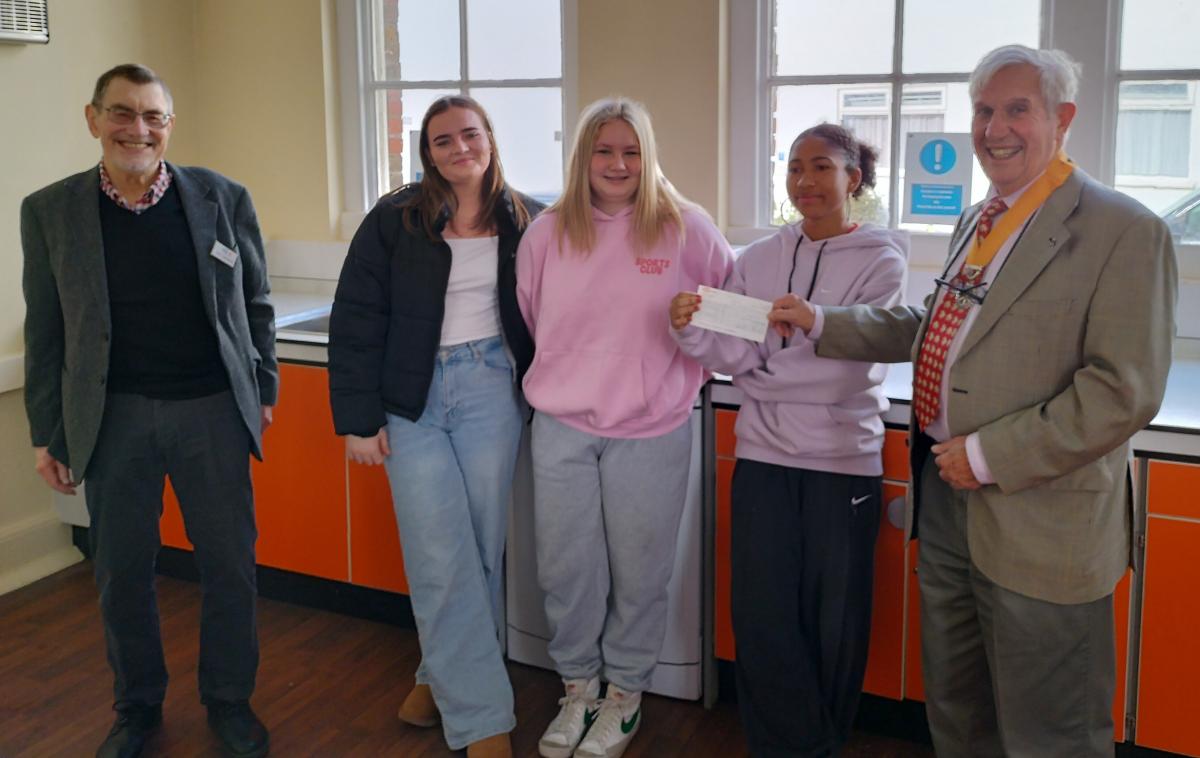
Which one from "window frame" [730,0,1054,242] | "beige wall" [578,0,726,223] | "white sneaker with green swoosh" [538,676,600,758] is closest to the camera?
"white sneaker with green swoosh" [538,676,600,758]

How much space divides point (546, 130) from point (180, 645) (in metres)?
1.90

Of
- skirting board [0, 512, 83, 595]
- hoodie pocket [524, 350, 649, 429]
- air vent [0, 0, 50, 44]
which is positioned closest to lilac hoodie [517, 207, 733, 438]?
hoodie pocket [524, 350, 649, 429]

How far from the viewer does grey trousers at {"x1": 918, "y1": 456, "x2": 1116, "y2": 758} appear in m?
1.79

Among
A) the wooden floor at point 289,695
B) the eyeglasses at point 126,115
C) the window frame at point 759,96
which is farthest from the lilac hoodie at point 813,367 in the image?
the eyeglasses at point 126,115

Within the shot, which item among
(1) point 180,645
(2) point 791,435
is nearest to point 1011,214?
(2) point 791,435

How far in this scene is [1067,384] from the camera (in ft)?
5.71

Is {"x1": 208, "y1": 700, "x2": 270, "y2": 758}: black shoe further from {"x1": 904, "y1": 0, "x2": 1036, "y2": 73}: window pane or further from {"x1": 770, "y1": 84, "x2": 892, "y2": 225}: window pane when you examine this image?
{"x1": 904, "y1": 0, "x2": 1036, "y2": 73}: window pane

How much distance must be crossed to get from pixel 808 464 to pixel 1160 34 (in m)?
1.49

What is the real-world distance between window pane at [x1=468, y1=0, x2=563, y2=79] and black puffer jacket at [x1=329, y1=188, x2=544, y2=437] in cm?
130

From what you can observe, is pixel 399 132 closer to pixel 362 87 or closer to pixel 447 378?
pixel 362 87

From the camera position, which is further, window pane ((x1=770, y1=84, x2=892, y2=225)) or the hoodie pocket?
window pane ((x1=770, y1=84, x2=892, y2=225))

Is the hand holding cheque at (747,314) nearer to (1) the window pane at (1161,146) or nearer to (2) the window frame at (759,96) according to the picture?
(2) the window frame at (759,96)

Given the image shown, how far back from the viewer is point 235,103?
3959 millimetres

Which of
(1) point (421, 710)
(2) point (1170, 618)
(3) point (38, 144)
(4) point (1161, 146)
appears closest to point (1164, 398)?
(2) point (1170, 618)
